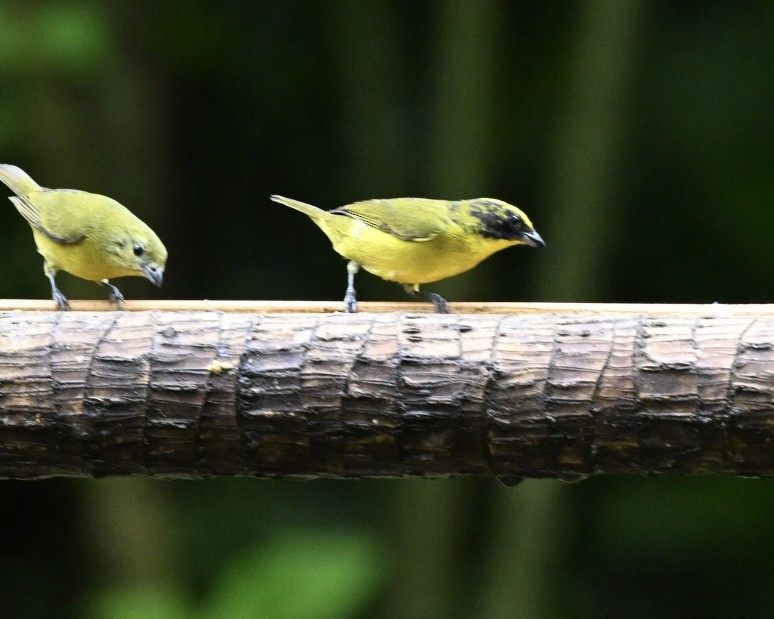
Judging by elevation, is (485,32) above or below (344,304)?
above

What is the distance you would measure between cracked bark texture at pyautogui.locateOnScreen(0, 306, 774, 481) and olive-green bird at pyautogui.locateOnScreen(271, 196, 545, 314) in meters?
1.30

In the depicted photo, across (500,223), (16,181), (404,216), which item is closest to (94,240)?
(16,181)

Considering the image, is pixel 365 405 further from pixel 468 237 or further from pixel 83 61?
pixel 83 61

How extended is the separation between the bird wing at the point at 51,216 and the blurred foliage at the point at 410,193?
1.33 metres

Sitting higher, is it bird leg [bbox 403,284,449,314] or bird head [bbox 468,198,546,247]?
bird head [bbox 468,198,546,247]

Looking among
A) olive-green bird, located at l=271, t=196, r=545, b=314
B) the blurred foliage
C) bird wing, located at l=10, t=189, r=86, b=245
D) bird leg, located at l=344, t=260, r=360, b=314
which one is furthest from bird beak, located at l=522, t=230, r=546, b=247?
the blurred foliage

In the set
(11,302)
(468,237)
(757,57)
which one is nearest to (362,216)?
(468,237)

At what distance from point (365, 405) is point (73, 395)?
707 millimetres

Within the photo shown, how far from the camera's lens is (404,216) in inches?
164

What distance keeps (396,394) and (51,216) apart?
7.11ft

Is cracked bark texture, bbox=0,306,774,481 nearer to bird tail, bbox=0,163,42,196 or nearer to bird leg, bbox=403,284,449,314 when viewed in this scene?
bird leg, bbox=403,284,449,314

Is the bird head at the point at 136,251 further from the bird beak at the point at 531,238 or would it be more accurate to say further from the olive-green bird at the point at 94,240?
the bird beak at the point at 531,238

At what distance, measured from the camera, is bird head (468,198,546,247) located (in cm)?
401

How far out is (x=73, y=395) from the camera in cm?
265
